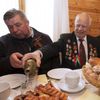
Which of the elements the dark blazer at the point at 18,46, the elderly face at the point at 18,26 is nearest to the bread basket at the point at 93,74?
the dark blazer at the point at 18,46

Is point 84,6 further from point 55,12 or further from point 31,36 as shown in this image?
point 31,36

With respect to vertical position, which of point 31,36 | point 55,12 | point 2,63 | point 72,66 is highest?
point 55,12

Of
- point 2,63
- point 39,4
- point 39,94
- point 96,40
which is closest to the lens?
point 39,94

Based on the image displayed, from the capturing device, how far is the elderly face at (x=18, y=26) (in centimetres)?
190

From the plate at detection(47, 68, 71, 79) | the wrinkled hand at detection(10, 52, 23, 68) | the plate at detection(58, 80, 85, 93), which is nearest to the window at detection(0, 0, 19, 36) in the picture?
the wrinkled hand at detection(10, 52, 23, 68)

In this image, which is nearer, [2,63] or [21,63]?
[21,63]

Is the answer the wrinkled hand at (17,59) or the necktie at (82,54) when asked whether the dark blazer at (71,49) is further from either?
the wrinkled hand at (17,59)

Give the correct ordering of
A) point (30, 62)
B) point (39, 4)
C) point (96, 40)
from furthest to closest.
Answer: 1. point (39, 4)
2. point (96, 40)
3. point (30, 62)

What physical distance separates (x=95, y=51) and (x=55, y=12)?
3.36 feet

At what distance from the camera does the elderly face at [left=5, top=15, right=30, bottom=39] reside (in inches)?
75.0

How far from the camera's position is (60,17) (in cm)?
297

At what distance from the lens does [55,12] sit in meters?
2.92

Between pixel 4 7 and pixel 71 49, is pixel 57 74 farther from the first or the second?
pixel 4 7

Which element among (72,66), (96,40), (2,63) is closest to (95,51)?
(96,40)
